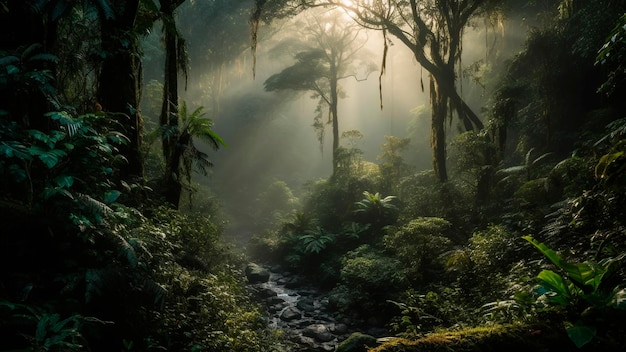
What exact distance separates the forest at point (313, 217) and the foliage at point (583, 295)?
2 cm

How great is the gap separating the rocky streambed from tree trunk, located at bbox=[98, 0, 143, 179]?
4.71 meters

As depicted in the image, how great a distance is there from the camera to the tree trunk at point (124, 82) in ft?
20.5

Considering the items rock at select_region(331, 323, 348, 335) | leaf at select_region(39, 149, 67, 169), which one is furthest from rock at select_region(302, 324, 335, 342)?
leaf at select_region(39, 149, 67, 169)

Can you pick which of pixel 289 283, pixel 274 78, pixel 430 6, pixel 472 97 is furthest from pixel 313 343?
pixel 472 97

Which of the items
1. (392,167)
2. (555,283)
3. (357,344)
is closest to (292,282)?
(357,344)

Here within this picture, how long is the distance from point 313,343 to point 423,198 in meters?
7.22

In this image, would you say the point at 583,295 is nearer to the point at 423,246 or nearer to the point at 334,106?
the point at 423,246

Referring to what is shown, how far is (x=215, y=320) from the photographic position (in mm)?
5109

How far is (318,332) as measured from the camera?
738cm

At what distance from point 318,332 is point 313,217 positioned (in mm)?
8697

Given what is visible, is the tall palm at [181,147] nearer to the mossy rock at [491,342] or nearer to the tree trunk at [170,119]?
the tree trunk at [170,119]

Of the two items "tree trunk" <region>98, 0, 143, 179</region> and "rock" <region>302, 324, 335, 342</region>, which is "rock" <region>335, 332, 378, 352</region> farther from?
"tree trunk" <region>98, 0, 143, 179</region>

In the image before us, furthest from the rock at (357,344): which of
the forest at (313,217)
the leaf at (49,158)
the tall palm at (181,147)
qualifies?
the tall palm at (181,147)

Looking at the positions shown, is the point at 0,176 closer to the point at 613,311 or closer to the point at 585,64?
the point at 613,311
